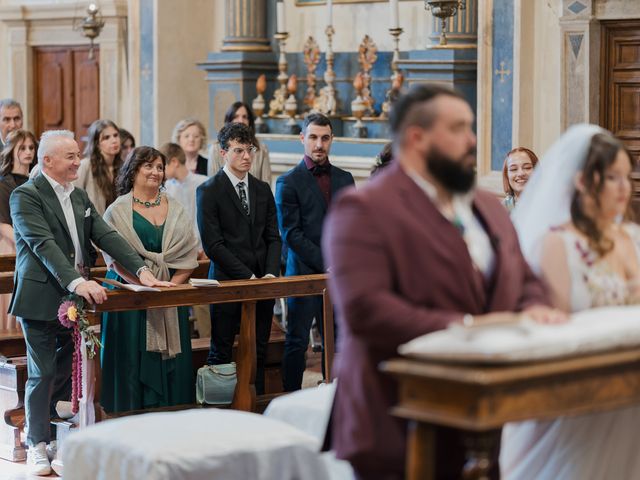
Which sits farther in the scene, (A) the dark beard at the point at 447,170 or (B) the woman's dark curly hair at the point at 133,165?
(B) the woman's dark curly hair at the point at 133,165

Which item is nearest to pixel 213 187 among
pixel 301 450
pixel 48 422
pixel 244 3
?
pixel 48 422

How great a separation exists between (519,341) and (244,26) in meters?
9.57

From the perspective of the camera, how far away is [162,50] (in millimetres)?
12523

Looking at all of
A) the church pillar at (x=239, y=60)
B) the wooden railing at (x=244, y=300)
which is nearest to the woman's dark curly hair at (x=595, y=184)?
the wooden railing at (x=244, y=300)

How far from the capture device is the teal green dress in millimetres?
6418

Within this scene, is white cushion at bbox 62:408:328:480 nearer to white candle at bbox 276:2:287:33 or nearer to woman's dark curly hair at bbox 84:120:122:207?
woman's dark curly hair at bbox 84:120:122:207

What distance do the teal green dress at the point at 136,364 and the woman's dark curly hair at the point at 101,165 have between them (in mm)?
1668

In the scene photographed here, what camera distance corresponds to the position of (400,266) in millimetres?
3207

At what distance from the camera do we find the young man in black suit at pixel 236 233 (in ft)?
21.8

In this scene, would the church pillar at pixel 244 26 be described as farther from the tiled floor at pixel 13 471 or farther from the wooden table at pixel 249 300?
the tiled floor at pixel 13 471

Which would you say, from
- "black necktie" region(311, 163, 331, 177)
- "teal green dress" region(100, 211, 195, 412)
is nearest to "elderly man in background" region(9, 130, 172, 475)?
"teal green dress" region(100, 211, 195, 412)

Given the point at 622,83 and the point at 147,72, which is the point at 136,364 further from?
the point at 147,72

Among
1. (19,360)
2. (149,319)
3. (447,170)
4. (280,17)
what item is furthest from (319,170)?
(280,17)

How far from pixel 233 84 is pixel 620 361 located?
9160mm
